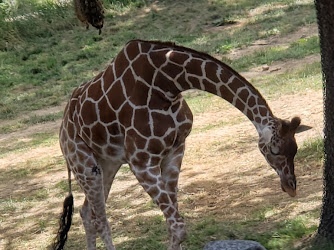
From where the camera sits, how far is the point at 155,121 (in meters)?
6.09

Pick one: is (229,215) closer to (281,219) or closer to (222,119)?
(281,219)

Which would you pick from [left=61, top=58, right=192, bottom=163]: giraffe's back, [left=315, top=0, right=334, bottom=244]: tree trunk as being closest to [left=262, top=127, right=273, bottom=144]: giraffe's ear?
[left=315, top=0, right=334, bottom=244]: tree trunk

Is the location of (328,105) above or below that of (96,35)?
below

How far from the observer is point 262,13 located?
1914cm

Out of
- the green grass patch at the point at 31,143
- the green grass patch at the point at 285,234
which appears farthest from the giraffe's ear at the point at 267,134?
the green grass patch at the point at 31,143

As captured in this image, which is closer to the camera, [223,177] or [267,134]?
[267,134]

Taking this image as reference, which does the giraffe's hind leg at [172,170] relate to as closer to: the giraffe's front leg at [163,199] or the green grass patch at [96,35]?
the giraffe's front leg at [163,199]

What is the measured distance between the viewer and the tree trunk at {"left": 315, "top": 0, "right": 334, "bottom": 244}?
226 inches

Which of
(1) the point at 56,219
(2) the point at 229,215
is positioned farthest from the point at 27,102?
(2) the point at 229,215

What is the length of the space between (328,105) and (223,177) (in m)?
3.36

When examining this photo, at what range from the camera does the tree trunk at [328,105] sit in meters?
5.73

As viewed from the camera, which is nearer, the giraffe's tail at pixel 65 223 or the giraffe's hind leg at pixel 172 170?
the giraffe's hind leg at pixel 172 170

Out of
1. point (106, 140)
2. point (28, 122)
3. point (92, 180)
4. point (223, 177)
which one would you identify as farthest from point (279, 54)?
point (106, 140)

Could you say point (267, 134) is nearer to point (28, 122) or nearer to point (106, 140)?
point (106, 140)
